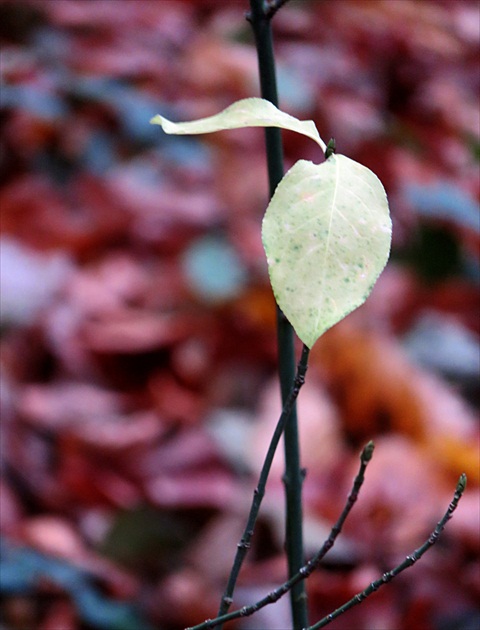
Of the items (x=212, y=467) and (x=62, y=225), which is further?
(x=62, y=225)

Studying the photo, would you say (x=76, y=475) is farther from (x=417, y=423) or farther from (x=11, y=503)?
(x=417, y=423)

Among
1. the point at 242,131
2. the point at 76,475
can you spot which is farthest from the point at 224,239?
the point at 76,475

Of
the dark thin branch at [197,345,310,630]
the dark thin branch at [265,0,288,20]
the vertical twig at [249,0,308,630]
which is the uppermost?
the dark thin branch at [265,0,288,20]

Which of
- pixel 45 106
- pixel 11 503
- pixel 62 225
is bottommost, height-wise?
pixel 11 503

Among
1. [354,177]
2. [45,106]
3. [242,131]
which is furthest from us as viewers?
[242,131]

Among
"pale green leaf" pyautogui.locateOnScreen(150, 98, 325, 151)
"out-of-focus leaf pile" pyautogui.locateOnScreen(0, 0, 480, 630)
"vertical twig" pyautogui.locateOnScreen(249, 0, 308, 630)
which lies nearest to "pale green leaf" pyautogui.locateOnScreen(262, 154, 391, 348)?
"pale green leaf" pyautogui.locateOnScreen(150, 98, 325, 151)

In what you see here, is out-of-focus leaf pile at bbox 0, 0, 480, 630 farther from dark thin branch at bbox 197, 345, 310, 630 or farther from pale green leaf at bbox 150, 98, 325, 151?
pale green leaf at bbox 150, 98, 325, 151

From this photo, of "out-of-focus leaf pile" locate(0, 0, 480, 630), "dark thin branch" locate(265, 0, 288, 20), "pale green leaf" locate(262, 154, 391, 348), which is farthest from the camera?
"out-of-focus leaf pile" locate(0, 0, 480, 630)

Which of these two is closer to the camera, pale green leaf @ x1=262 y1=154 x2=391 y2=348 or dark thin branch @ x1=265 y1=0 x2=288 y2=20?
pale green leaf @ x1=262 y1=154 x2=391 y2=348
